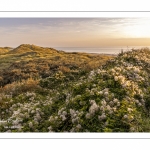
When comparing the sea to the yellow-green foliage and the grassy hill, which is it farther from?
the yellow-green foliage

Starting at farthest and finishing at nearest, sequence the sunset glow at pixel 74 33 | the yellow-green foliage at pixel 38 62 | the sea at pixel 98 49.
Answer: the yellow-green foliage at pixel 38 62, the sea at pixel 98 49, the sunset glow at pixel 74 33

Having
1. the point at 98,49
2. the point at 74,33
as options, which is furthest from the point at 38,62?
the point at 98,49

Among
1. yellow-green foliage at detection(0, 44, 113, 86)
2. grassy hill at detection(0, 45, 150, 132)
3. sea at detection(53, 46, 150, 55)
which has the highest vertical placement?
sea at detection(53, 46, 150, 55)

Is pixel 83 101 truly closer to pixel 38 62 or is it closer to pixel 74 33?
pixel 74 33

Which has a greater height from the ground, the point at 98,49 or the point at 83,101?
the point at 98,49

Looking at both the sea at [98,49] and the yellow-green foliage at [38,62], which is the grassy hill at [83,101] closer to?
the yellow-green foliage at [38,62]

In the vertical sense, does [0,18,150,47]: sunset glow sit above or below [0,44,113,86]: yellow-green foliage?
above

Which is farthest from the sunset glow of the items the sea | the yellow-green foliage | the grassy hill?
the grassy hill

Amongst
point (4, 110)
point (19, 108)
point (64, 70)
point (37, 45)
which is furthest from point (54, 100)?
point (64, 70)

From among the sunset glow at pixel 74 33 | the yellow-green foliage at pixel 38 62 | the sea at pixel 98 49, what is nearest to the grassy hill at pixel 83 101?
the yellow-green foliage at pixel 38 62

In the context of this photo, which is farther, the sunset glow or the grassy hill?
the sunset glow
